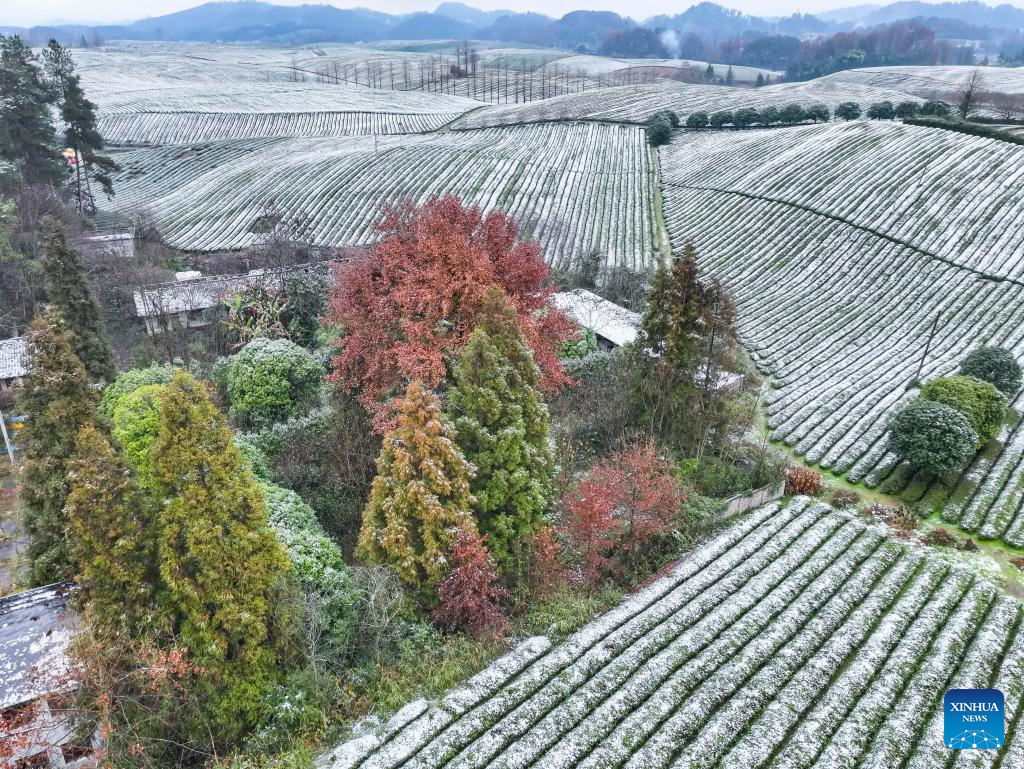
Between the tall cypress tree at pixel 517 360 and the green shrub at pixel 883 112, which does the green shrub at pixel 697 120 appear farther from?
the tall cypress tree at pixel 517 360

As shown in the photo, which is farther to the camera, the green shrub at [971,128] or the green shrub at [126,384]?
the green shrub at [971,128]

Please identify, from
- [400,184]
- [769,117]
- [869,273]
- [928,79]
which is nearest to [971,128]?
[869,273]

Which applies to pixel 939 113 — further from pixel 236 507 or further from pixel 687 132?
pixel 236 507

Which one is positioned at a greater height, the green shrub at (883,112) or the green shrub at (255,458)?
the green shrub at (883,112)

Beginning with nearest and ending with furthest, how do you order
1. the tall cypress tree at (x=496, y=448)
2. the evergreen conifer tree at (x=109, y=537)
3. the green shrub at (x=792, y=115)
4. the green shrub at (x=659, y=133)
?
1. the evergreen conifer tree at (x=109, y=537)
2. the tall cypress tree at (x=496, y=448)
3. the green shrub at (x=792, y=115)
4. the green shrub at (x=659, y=133)

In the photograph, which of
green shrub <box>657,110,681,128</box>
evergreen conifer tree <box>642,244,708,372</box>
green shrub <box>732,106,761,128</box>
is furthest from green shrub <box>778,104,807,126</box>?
evergreen conifer tree <box>642,244,708,372</box>

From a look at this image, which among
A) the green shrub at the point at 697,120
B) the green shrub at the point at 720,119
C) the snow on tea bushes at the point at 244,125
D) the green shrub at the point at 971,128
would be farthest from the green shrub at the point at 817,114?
the snow on tea bushes at the point at 244,125

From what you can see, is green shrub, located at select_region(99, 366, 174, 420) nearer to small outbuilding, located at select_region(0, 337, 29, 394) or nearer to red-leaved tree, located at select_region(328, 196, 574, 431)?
small outbuilding, located at select_region(0, 337, 29, 394)
